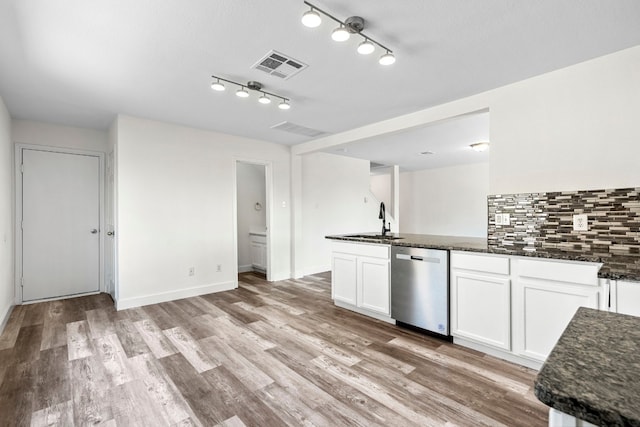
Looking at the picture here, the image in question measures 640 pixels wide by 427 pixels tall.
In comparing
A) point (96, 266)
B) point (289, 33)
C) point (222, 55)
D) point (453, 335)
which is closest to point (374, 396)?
point (453, 335)

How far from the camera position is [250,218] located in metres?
6.36

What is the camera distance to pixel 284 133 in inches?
183

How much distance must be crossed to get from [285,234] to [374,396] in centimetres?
369

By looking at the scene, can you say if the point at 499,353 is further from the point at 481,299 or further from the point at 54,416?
the point at 54,416

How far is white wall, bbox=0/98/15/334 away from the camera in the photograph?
326cm

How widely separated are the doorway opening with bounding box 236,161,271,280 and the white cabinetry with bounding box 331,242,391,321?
94.7 inches

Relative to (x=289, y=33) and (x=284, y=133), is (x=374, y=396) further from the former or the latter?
(x=284, y=133)

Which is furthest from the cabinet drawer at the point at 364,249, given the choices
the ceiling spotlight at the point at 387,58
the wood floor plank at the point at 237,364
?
the ceiling spotlight at the point at 387,58

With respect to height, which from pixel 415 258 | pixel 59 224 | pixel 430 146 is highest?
pixel 430 146

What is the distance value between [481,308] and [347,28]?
2.39m

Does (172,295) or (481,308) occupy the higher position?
(481,308)

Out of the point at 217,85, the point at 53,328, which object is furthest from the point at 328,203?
the point at 53,328

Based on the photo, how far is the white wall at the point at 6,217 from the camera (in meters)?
3.26

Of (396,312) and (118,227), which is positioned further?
(118,227)
